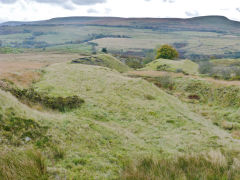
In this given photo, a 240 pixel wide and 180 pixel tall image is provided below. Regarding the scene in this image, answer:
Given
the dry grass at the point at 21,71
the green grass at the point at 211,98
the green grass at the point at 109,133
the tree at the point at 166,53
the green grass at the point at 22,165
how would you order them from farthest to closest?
the tree at the point at 166,53 → the green grass at the point at 211,98 → the dry grass at the point at 21,71 → the green grass at the point at 109,133 → the green grass at the point at 22,165

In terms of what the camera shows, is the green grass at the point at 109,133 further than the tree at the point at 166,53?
No

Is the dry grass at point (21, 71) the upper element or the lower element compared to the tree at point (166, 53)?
lower

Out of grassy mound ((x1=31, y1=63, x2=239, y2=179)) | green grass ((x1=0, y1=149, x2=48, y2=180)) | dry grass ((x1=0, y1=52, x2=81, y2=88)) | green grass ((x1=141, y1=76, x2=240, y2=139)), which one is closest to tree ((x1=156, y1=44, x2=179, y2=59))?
green grass ((x1=141, y1=76, x2=240, y2=139))

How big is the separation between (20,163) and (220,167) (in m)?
5.14

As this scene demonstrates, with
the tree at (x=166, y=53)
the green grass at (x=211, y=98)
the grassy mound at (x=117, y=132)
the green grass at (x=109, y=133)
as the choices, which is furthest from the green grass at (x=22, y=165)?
the tree at (x=166, y=53)

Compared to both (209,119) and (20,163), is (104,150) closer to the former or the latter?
(20,163)

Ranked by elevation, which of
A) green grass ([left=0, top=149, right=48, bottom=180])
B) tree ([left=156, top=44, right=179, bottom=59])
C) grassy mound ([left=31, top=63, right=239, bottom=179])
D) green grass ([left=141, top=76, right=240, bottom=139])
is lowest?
green grass ([left=141, top=76, right=240, bottom=139])

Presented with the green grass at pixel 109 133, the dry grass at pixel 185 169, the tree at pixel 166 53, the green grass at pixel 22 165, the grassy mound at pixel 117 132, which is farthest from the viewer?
the tree at pixel 166 53

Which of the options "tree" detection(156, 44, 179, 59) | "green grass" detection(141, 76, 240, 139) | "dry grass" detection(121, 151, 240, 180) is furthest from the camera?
"tree" detection(156, 44, 179, 59)

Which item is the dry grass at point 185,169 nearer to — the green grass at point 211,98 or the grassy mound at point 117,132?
the grassy mound at point 117,132

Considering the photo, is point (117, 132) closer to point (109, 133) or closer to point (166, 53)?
point (109, 133)

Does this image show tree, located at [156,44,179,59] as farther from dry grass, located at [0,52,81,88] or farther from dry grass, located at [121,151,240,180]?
dry grass, located at [121,151,240,180]

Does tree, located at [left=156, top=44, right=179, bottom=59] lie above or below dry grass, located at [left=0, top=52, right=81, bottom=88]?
above

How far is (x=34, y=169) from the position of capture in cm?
462
